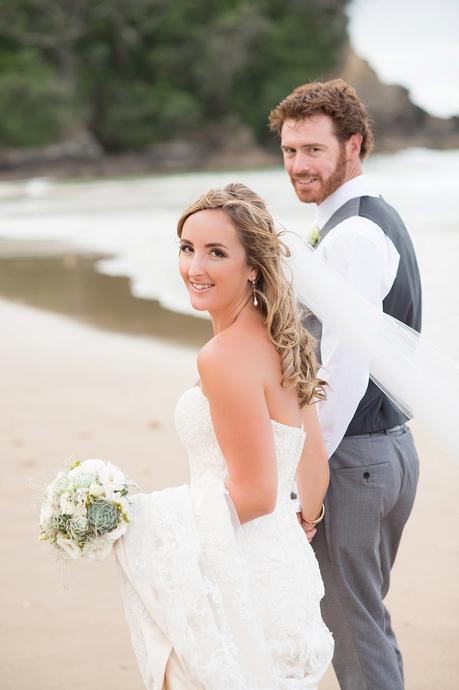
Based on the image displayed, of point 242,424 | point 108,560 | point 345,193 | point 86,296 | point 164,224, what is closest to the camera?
point 242,424

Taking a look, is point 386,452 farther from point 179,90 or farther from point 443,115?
point 443,115

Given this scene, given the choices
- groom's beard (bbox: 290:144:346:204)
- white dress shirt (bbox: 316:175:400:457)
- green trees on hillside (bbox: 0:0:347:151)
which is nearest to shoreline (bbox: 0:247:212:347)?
groom's beard (bbox: 290:144:346:204)

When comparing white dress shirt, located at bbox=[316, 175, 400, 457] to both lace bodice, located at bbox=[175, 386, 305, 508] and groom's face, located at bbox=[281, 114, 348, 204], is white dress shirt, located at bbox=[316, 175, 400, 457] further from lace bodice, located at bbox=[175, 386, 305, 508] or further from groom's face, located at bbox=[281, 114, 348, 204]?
lace bodice, located at bbox=[175, 386, 305, 508]

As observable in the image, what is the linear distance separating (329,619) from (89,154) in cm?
5743

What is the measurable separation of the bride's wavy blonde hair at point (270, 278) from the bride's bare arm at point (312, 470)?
132 mm

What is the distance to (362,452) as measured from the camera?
291 centimetres

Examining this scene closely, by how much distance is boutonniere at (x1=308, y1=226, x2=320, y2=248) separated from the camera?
321 cm

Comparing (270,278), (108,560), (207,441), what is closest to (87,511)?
(207,441)

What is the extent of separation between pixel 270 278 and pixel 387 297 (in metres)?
0.65

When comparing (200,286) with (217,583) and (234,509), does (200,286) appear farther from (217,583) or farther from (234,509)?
(217,583)

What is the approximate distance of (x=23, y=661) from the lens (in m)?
3.80

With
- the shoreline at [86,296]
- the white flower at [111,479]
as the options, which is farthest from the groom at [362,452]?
the shoreline at [86,296]

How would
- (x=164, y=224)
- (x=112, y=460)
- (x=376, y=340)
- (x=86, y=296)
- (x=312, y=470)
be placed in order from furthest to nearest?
1. (x=164, y=224)
2. (x=86, y=296)
3. (x=112, y=460)
4. (x=376, y=340)
5. (x=312, y=470)

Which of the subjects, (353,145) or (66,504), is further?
(353,145)
